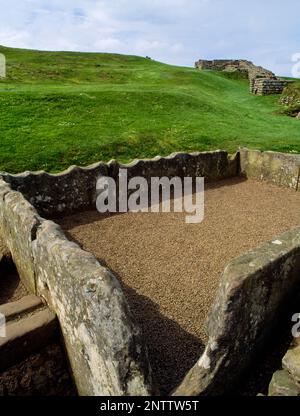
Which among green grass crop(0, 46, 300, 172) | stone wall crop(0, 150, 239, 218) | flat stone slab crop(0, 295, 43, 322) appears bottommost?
flat stone slab crop(0, 295, 43, 322)

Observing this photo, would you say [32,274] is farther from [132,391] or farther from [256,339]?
[256,339]

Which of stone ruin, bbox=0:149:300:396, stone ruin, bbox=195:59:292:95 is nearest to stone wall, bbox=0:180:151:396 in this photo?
stone ruin, bbox=0:149:300:396

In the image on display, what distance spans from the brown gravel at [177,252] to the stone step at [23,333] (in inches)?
52.6

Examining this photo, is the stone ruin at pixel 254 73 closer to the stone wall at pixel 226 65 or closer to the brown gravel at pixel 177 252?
the stone wall at pixel 226 65

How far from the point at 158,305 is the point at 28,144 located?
9.51 meters

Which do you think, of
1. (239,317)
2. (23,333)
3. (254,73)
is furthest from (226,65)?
(23,333)

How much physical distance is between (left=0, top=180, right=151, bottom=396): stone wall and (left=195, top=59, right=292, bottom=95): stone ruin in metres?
32.4

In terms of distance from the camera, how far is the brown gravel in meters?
5.06

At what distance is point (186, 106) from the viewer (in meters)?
22.5

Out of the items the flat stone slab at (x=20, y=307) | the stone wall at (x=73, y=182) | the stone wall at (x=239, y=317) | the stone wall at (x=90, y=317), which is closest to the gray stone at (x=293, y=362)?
the stone wall at (x=239, y=317)

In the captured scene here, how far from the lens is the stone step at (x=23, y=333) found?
13.8 feet

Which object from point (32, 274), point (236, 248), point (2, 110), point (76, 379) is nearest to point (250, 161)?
point (236, 248)

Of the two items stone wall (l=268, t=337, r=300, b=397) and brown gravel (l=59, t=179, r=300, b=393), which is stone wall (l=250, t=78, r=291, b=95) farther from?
stone wall (l=268, t=337, r=300, b=397)

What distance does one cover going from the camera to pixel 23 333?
430cm
